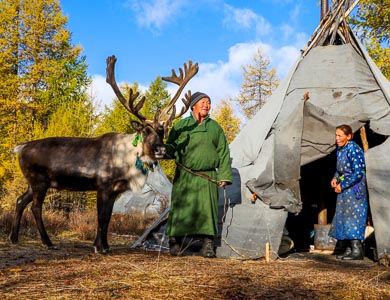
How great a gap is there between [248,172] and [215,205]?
90cm

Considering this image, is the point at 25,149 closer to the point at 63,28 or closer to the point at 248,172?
the point at 248,172

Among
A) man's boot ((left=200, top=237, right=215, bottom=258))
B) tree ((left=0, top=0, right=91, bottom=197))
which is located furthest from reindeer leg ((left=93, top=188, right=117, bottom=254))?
tree ((left=0, top=0, right=91, bottom=197))

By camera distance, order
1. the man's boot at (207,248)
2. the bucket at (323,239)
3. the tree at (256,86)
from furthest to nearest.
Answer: the tree at (256,86), the bucket at (323,239), the man's boot at (207,248)

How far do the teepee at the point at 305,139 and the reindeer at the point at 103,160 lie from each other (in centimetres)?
129

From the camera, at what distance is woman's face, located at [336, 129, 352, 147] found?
6.04 metres

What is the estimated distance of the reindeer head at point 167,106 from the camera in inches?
236

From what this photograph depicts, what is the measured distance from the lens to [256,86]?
31.8 m

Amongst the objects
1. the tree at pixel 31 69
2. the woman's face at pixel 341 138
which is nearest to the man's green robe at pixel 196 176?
the woman's face at pixel 341 138

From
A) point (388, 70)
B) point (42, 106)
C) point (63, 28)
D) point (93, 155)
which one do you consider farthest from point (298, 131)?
point (63, 28)

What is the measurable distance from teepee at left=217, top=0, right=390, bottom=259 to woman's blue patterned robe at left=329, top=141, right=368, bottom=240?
13 centimetres

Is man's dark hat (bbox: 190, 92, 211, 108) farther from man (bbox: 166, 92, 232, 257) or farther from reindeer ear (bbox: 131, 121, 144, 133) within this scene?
reindeer ear (bbox: 131, 121, 144, 133)

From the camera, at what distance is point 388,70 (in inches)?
520

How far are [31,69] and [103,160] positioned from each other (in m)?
16.3

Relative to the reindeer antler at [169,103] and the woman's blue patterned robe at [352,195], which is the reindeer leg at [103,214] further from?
the woman's blue patterned robe at [352,195]
